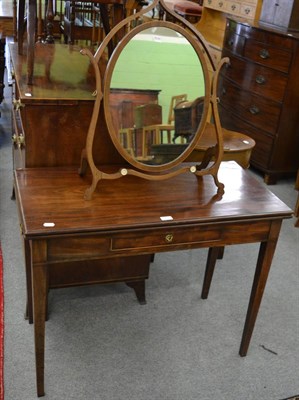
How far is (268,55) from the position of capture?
3465 millimetres

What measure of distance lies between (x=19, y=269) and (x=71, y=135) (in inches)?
34.8

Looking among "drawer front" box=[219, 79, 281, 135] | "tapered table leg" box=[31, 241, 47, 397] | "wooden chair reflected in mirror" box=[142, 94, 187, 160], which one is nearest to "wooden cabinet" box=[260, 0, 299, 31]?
"drawer front" box=[219, 79, 281, 135]

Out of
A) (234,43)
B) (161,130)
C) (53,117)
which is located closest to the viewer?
(161,130)

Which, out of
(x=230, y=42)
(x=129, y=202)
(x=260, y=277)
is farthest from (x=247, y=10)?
(x=129, y=202)

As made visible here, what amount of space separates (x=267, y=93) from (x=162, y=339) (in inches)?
86.5

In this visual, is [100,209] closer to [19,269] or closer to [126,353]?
[126,353]

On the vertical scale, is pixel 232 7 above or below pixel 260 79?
above

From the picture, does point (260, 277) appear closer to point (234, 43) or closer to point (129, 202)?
point (129, 202)

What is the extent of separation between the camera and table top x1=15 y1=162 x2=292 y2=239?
4.69ft

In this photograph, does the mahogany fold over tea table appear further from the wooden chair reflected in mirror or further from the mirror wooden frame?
the wooden chair reflected in mirror

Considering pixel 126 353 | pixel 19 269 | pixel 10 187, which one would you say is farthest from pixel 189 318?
pixel 10 187

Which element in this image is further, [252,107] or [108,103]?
[252,107]

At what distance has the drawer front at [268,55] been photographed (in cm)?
335

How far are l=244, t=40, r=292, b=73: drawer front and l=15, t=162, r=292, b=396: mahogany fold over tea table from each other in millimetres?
1846
